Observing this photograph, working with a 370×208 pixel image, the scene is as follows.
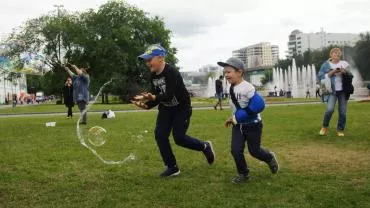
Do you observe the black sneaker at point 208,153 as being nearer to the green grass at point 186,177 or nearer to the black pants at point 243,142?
the green grass at point 186,177

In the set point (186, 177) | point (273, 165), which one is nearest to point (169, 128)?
point (186, 177)

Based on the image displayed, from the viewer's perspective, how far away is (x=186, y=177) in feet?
26.1

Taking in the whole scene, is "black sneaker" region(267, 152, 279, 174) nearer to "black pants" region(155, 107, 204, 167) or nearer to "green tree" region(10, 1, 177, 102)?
"black pants" region(155, 107, 204, 167)

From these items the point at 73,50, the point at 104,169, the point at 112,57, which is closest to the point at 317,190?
the point at 104,169

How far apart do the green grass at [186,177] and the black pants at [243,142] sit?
300 mm

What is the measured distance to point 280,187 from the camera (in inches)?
276

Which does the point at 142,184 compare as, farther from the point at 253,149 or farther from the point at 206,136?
the point at 206,136

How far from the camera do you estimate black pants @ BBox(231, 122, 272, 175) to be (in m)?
7.53

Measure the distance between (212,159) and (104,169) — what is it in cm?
188

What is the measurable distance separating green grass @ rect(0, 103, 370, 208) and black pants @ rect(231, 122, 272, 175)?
300mm

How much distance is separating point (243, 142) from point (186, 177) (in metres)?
1.07

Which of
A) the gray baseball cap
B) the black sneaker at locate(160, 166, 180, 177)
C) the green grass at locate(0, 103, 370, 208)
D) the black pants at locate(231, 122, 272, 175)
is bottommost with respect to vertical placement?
the green grass at locate(0, 103, 370, 208)

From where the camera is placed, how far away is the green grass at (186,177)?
6426 mm

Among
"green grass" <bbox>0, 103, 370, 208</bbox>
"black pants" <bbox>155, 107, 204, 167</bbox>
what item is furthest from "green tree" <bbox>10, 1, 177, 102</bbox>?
"black pants" <bbox>155, 107, 204, 167</bbox>
